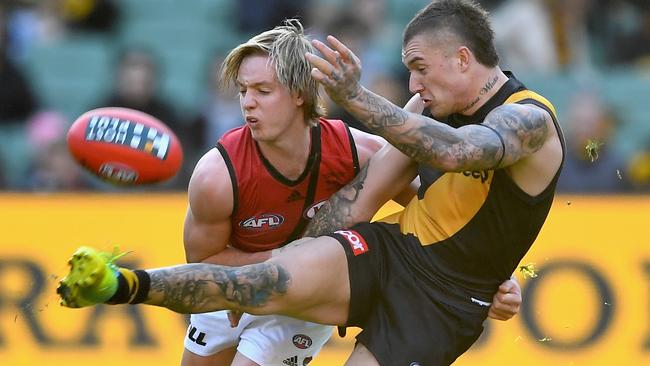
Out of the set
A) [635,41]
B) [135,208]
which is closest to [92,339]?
[135,208]

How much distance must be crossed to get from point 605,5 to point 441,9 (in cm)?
662

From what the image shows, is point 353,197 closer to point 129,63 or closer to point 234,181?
point 234,181

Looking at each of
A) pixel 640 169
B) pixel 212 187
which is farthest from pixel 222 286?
pixel 640 169

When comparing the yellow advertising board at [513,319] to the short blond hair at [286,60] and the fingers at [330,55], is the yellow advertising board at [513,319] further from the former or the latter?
the fingers at [330,55]

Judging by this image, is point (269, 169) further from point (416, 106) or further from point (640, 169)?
point (640, 169)

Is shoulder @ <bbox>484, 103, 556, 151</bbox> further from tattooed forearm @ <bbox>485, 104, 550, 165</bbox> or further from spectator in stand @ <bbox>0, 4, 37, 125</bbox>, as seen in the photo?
A: spectator in stand @ <bbox>0, 4, 37, 125</bbox>

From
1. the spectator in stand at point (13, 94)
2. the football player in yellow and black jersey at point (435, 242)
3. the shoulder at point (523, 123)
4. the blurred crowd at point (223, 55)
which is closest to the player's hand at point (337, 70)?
the football player in yellow and black jersey at point (435, 242)

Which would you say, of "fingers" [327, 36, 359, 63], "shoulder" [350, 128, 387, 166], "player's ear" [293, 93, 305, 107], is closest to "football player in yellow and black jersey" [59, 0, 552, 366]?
"shoulder" [350, 128, 387, 166]

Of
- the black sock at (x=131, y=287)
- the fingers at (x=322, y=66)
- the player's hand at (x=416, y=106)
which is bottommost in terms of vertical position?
the black sock at (x=131, y=287)

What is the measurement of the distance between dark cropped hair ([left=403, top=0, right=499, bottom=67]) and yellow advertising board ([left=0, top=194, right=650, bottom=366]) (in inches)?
123

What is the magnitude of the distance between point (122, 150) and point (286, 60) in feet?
2.67

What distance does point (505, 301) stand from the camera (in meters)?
5.77

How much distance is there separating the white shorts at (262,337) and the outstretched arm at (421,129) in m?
1.43

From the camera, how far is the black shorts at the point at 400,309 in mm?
5586
